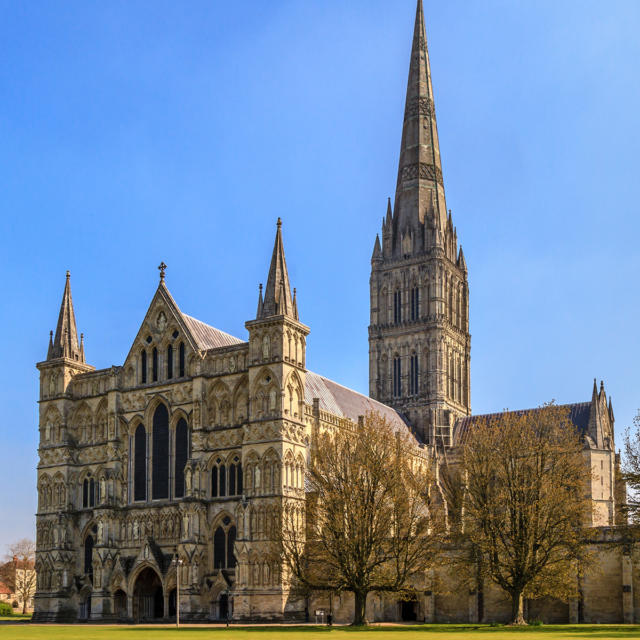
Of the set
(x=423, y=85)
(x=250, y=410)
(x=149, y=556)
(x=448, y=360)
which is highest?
(x=423, y=85)

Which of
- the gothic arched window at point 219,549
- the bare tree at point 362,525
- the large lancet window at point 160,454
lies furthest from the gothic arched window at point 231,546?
the large lancet window at point 160,454

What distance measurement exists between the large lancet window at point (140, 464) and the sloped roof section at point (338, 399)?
38.2 ft

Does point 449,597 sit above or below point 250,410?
below

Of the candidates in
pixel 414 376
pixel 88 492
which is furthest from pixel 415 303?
pixel 88 492

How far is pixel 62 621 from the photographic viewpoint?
63.4 meters

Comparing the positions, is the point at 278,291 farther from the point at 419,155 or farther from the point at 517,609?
the point at 419,155

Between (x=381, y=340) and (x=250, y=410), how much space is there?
38.2 meters

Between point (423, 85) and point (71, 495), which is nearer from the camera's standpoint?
point (71, 495)

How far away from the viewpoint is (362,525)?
1991 inches

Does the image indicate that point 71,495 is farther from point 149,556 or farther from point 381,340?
point 381,340

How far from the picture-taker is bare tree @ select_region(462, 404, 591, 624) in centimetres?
5094

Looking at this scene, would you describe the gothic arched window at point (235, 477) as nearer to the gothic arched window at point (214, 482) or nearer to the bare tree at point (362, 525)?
the gothic arched window at point (214, 482)

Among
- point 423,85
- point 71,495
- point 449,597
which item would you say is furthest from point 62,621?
point 423,85

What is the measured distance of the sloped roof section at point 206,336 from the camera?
64.7 m
